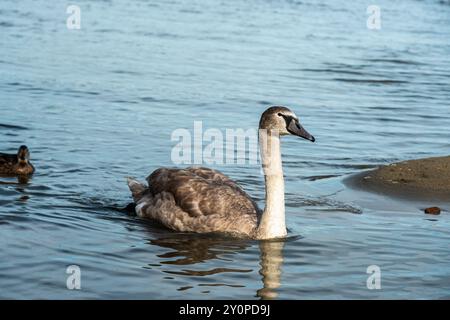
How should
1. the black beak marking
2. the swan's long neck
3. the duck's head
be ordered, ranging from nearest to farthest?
the black beak marking < the swan's long neck < the duck's head

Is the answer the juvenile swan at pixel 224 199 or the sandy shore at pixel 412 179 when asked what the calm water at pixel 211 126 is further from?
the sandy shore at pixel 412 179

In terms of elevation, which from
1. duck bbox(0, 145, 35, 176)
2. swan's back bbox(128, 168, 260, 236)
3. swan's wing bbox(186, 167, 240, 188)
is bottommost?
swan's back bbox(128, 168, 260, 236)

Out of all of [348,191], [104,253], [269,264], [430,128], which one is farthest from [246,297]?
[430,128]

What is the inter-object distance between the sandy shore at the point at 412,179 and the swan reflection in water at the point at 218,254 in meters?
3.17

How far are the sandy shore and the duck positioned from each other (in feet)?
15.7

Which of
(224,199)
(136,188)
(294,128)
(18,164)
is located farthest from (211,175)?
(18,164)

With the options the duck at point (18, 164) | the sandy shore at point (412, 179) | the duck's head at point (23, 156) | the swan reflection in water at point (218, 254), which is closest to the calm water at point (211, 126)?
the swan reflection in water at point (218, 254)

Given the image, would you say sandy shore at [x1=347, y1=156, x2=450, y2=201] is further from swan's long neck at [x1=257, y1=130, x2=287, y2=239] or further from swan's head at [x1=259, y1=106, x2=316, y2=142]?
swan's head at [x1=259, y1=106, x2=316, y2=142]

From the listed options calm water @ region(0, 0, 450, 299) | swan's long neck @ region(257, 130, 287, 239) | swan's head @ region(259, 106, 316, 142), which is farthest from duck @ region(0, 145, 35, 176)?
swan's head @ region(259, 106, 316, 142)

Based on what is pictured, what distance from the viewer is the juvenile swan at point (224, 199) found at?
11.9 m

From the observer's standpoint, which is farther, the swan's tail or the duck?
the duck

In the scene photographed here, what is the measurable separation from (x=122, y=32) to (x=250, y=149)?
42.2 feet

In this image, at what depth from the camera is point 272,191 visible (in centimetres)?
1191

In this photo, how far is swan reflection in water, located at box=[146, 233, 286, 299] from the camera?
10.2 metres
